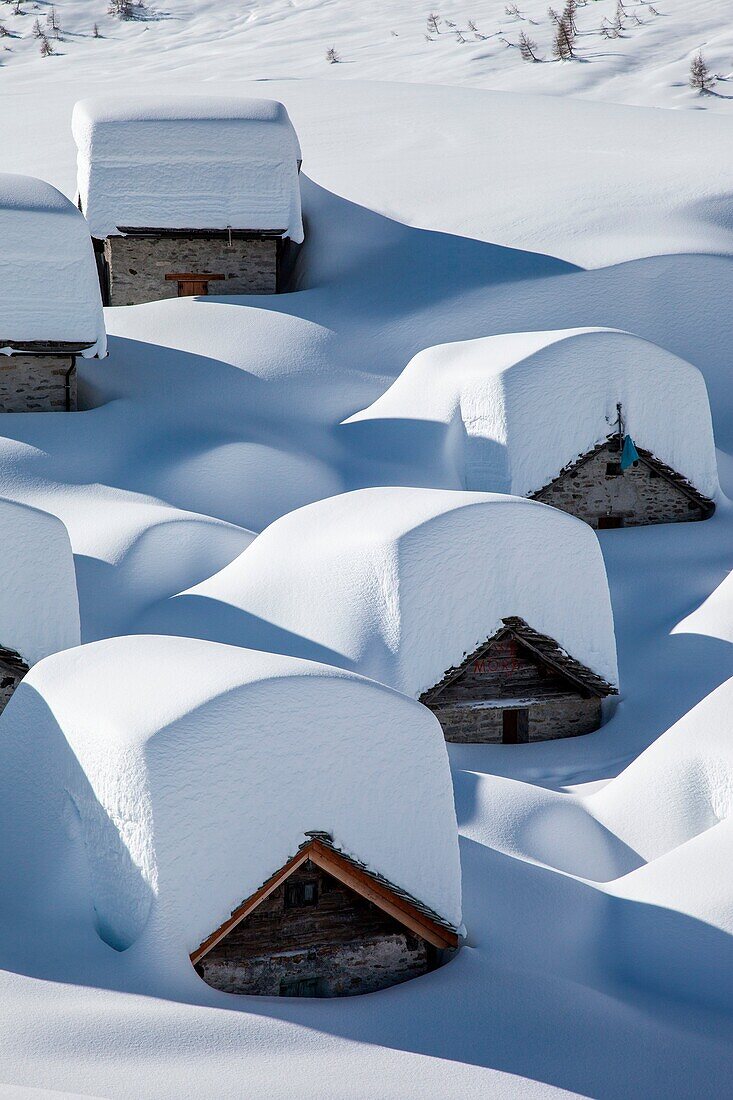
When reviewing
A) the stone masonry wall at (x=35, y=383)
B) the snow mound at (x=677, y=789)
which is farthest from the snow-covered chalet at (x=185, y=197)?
the snow mound at (x=677, y=789)

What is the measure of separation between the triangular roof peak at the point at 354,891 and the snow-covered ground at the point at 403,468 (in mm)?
261

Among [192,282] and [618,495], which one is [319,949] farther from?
[192,282]

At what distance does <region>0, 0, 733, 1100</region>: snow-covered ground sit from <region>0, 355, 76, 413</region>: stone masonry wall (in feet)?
2.49

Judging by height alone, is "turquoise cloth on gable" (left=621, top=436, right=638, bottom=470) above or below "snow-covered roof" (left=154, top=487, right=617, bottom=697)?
below

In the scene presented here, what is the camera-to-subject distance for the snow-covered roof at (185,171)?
24.3m

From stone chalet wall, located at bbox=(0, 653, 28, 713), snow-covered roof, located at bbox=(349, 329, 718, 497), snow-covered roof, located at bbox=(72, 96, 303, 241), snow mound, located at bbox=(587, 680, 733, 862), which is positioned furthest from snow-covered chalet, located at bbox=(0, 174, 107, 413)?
snow mound, located at bbox=(587, 680, 733, 862)

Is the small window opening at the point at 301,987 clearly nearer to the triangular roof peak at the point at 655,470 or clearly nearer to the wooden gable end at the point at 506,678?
the wooden gable end at the point at 506,678

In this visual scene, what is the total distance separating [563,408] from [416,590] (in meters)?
6.19

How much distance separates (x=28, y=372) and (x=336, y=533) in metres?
8.23

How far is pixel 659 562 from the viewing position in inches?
697

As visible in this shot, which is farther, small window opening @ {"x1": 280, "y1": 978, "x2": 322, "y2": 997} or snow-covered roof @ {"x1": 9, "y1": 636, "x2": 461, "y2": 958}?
small window opening @ {"x1": 280, "y1": 978, "x2": 322, "y2": 997}

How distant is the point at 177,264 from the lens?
2484cm

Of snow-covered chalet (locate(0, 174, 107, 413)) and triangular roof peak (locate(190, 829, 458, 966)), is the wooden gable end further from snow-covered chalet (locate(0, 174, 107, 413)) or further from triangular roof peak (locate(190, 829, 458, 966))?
snow-covered chalet (locate(0, 174, 107, 413))

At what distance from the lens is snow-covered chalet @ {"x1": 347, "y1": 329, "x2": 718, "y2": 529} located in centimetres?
1840
